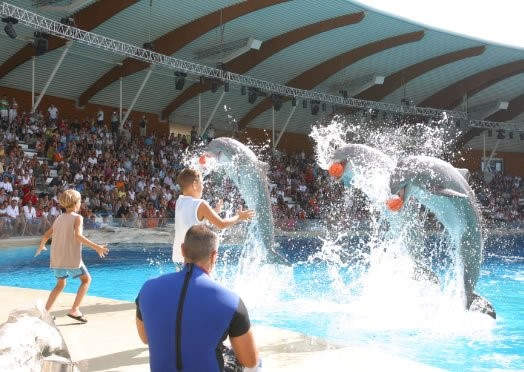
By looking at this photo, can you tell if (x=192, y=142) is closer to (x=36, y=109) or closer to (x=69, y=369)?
(x=36, y=109)

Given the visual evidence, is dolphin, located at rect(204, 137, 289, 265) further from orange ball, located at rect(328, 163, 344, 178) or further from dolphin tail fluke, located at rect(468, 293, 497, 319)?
dolphin tail fluke, located at rect(468, 293, 497, 319)

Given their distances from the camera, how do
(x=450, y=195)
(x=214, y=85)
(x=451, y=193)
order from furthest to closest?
(x=214, y=85), (x=450, y=195), (x=451, y=193)

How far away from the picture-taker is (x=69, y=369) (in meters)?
3.22

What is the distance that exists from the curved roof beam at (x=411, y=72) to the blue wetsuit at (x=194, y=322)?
87.6ft

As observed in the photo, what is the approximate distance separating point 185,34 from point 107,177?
5.52 m

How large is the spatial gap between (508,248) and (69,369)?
2009 centimetres

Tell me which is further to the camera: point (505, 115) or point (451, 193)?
point (505, 115)

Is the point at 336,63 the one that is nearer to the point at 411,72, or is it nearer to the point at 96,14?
the point at 411,72

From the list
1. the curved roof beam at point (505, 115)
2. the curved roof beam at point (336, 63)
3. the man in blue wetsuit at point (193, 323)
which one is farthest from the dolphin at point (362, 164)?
the curved roof beam at point (505, 115)

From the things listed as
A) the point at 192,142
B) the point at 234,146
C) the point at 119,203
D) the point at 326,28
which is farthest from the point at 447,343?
the point at 192,142

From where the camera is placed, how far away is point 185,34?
22.0m

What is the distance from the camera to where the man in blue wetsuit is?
2480mm

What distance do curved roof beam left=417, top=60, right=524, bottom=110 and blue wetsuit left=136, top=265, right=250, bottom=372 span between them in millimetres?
29526

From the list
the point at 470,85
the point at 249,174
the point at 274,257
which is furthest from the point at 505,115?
the point at 274,257
